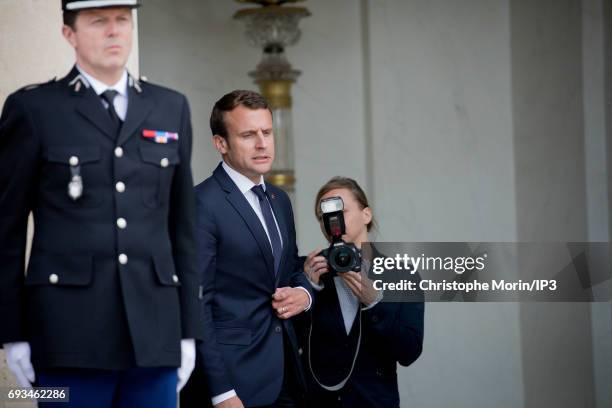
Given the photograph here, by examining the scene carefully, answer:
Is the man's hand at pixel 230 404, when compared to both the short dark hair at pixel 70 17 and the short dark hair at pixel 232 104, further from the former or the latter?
the short dark hair at pixel 70 17

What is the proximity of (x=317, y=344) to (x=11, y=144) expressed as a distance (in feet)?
5.74

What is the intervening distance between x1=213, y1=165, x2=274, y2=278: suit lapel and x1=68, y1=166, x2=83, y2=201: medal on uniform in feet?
3.56

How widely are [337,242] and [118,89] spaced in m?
1.29

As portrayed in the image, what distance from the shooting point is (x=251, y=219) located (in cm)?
411

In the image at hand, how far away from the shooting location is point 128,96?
125 inches

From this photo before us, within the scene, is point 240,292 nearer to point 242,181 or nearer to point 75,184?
point 242,181

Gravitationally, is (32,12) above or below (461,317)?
above

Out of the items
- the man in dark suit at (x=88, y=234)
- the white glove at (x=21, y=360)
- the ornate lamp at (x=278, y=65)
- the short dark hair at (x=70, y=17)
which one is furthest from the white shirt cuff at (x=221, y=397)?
the ornate lamp at (x=278, y=65)

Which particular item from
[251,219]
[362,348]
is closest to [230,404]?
[251,219]

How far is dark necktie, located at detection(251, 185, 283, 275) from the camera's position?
4.15 meters

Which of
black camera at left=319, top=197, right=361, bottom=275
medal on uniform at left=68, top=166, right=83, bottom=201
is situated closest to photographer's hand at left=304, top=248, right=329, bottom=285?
black camera at left=319, top=197, right=361, bottom=275

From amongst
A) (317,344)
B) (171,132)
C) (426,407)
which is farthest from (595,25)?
(171,132)

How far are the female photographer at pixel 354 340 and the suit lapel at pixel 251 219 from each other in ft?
1.15

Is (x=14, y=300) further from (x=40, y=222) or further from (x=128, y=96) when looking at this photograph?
(x=128, y=96)
